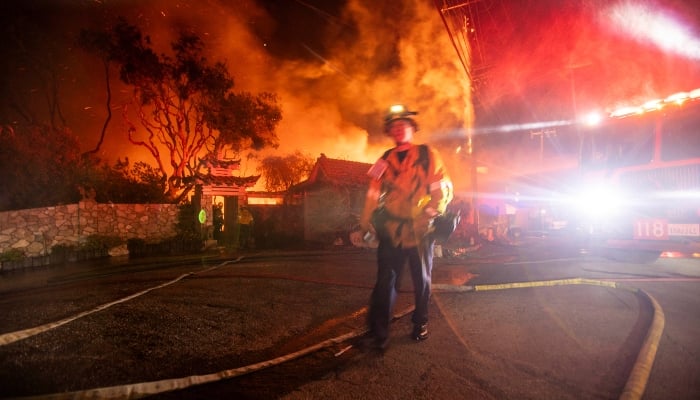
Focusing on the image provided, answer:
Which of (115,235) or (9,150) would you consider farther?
(115,235)

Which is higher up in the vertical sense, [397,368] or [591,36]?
[591,36]

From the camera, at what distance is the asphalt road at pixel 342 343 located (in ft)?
6.97

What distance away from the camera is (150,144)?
794 inches

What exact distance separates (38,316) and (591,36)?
626 inches

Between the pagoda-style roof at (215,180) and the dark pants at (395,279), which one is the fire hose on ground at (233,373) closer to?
the dark pants at (395,279)

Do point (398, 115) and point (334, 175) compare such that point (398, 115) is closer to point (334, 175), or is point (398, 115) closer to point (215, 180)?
point (215, 180)

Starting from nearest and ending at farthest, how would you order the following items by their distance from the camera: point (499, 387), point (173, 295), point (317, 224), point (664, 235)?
point (499, 387), point (173, 295), point (664, 235), point (317, 224)

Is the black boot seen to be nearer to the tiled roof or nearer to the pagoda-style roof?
the pagoda-style roof

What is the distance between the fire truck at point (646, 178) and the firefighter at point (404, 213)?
5960mm

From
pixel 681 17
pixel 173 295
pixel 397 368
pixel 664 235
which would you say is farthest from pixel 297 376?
pixel 681 17

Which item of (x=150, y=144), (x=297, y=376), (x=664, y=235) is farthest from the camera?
(x=150, y=144)

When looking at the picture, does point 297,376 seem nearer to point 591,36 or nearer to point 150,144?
point 591,36

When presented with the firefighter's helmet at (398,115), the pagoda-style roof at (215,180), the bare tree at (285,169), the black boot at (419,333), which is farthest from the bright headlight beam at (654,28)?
the bare tree at (285,169)

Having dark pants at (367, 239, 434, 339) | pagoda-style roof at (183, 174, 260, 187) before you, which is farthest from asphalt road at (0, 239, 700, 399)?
pagoda-style roof at (183, 174, 260, 187)
